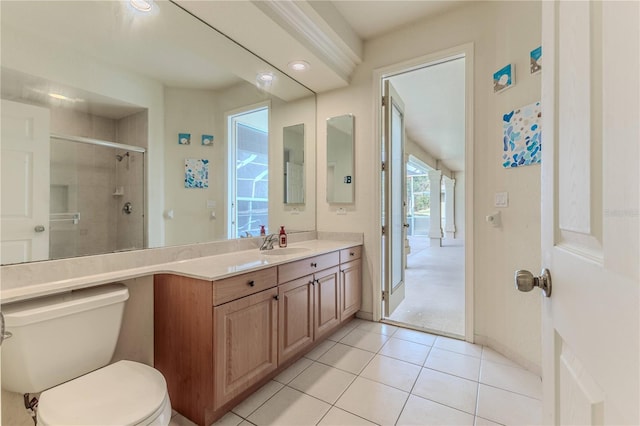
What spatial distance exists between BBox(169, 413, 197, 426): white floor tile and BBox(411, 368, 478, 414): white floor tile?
1.29m

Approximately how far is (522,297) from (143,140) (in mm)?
2745

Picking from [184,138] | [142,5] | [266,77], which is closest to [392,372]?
[184,138]

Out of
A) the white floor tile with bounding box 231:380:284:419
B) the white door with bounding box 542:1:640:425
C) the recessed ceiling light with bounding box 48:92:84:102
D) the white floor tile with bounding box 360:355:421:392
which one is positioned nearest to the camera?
the white door with bounding box 542:1:640:425

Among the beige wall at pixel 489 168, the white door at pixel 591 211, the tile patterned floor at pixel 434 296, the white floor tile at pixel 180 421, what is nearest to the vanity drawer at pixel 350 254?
the beige wall at pixel 489 168

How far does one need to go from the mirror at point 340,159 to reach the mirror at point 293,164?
0.30m

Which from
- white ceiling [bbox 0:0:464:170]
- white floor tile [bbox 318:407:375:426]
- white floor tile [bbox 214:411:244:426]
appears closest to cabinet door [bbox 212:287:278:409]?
white floor tile [bbox 214:411:244:426]

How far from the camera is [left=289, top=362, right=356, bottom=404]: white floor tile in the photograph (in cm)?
172

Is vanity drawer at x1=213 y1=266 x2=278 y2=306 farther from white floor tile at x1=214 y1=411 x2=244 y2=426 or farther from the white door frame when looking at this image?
the white door frame

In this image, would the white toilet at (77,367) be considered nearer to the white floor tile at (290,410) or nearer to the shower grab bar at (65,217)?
the shower grab bar at (65,217)

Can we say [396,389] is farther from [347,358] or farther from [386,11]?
[386,11]

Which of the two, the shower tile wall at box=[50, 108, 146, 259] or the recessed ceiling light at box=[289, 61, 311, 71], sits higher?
the recessed ceiling light at box=[289, 61, 311, 71]

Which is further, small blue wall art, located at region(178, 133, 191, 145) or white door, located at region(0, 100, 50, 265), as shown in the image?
small blue wall art, located at region(178, 133, 191, 145)

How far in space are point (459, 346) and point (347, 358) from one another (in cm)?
95

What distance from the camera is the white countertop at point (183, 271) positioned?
117cm
